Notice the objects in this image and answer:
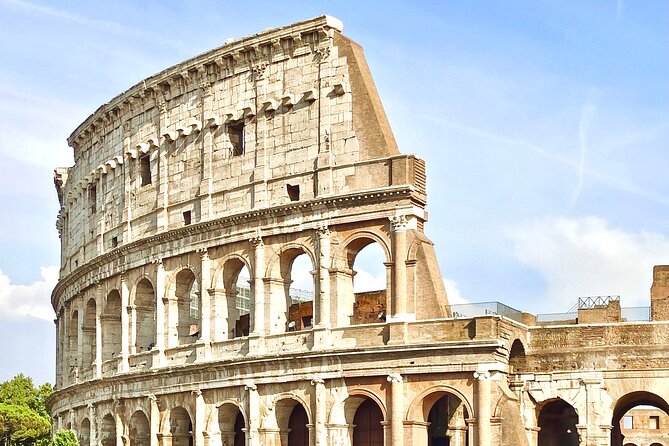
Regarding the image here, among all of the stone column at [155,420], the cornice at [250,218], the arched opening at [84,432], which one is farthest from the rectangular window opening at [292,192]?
the arched opening at [84,432]

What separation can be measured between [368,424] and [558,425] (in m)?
6.64

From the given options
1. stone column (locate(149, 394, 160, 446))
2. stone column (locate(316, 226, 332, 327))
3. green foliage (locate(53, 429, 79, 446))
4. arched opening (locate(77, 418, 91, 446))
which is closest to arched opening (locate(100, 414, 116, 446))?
arched opening (locate(77, 418, 91, 446))

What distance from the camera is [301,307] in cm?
4306

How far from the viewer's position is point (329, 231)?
37.3 m

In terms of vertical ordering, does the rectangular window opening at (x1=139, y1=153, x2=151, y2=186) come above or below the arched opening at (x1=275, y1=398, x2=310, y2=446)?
above

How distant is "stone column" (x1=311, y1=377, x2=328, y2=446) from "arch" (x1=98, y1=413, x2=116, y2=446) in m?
11.3

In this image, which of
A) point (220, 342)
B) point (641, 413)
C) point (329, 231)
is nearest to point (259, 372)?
point (220, 342)

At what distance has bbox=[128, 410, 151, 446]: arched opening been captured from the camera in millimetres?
43094

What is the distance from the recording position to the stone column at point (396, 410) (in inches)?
1372

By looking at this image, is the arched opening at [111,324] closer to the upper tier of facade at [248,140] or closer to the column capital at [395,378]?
the upper tier of facade at [248,140]

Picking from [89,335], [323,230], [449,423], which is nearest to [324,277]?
[323,230]

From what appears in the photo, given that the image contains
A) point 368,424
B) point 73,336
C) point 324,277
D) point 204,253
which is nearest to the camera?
point 324,277

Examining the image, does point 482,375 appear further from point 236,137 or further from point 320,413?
point 236,137

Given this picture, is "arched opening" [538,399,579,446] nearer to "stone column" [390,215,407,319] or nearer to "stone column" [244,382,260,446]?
"stone column" [390,215,407,319]
